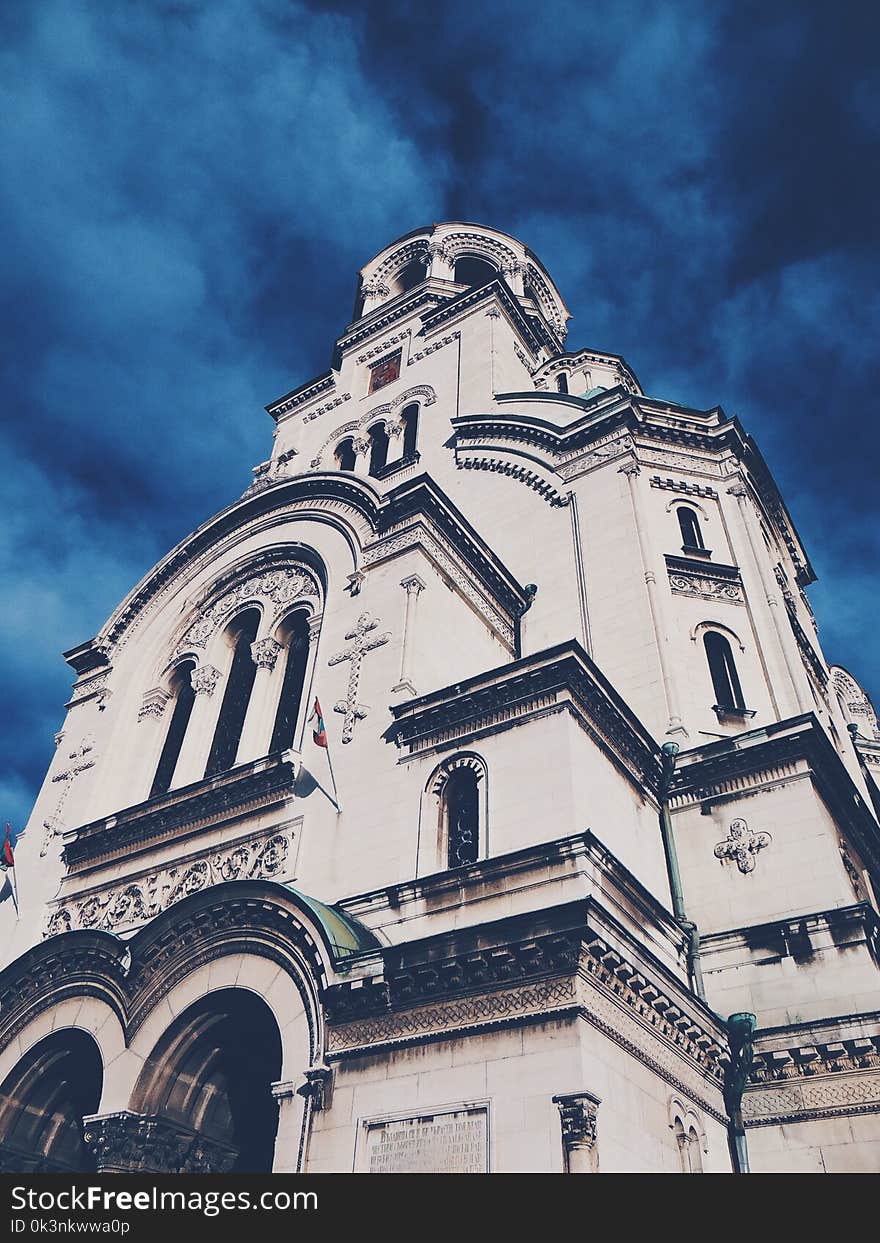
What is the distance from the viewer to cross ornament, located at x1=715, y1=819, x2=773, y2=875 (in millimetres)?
19922

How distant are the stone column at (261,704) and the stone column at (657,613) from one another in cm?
958

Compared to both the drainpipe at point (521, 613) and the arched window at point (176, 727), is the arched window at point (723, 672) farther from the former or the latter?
the arched window at point (176, 727)

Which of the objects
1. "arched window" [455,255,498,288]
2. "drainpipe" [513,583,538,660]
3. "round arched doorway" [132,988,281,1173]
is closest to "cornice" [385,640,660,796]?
"round arched doorway" [132,988,281,1173]

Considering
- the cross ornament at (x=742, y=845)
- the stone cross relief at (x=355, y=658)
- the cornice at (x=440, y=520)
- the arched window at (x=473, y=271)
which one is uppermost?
the arched window at (x=473, y=271)

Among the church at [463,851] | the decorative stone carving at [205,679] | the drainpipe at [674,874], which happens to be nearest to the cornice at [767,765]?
the church at [463,851]

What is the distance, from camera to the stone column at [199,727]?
24406 mm

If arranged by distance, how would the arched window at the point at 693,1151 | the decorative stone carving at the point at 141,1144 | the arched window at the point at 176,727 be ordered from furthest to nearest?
the arched window at the point at 176,727 < the decorative stone carving at the point at 141,1144 < the arched window at the point at 693,1151

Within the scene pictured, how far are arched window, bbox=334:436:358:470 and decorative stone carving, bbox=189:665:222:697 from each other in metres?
14.1

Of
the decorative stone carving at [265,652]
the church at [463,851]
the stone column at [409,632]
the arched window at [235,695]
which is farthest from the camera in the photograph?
the decorative stone carving at [265,652]

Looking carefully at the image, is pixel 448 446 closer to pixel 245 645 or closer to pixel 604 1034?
pixel 245 645

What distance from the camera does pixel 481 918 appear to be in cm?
1585

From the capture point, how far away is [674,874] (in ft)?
66.5

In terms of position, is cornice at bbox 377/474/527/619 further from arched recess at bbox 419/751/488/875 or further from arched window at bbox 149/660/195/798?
arched recess at bbox 419/751/488/875

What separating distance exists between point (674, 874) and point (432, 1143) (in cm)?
842
